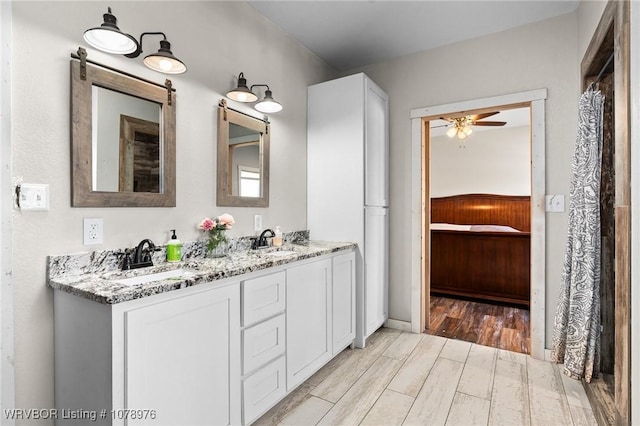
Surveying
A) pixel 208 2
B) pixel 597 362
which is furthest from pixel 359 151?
pixel 597 362

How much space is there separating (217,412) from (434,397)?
1.33 metres

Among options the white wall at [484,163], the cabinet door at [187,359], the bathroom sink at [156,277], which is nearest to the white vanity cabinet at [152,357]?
the cabinet door at [187,359]

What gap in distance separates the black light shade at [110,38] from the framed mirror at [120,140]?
12 centimetres

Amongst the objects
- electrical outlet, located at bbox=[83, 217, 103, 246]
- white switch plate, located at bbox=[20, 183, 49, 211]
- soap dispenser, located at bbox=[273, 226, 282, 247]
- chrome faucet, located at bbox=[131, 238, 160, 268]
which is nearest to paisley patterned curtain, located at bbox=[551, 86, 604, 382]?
soap dispenser, located at bbox=[273, 226, 282, 247]

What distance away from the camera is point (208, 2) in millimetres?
2090

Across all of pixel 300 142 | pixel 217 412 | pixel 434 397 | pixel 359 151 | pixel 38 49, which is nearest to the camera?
pixel 38 49

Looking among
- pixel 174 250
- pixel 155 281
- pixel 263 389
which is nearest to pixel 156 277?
pixel 155 281

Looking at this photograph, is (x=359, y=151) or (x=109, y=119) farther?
(x=359, y=151)

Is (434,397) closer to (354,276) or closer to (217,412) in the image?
(354,276)

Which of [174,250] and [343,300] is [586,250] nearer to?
[343,300]

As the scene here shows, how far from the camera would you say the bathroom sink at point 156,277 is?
1.37 m

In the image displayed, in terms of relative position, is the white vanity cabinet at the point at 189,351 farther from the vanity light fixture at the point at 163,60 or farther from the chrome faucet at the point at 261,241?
the vanity light fixture at the point at 163,60

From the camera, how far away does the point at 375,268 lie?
2982 mm

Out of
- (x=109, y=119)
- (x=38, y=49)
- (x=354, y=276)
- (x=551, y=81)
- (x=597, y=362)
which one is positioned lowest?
(x=597, y=362)
